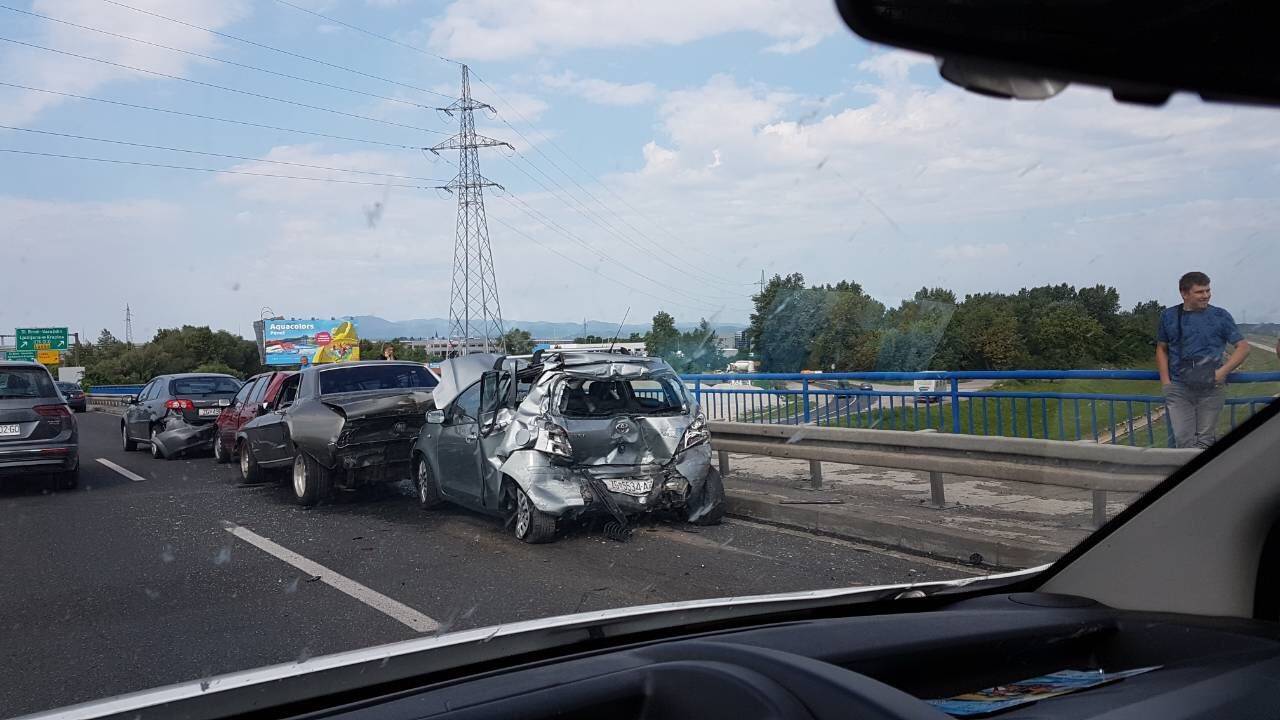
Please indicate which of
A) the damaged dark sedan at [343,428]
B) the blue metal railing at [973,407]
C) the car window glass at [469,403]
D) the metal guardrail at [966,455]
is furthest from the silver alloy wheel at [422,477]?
the blue metal railing at [973,407]

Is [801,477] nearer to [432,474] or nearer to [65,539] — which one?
[432,474]

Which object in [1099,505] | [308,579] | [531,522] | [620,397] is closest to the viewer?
[1099,505]

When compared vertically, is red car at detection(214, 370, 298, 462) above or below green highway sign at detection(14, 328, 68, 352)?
below

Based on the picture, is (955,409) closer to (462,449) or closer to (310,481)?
(462,449)

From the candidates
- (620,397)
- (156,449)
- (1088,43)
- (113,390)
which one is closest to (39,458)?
(156,449)

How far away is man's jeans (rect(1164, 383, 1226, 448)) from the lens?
303cm

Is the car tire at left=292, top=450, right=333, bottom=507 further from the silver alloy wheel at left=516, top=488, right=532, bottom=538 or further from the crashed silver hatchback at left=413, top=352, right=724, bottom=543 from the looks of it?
the silver alloy wheel at left=516, top=488, right=532, bottom=538

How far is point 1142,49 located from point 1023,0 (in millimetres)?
346

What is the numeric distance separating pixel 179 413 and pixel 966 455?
1648 centimetres

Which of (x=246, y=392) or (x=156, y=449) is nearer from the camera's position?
(x=246, y=392)

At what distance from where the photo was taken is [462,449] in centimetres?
812

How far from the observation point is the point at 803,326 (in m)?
5.57

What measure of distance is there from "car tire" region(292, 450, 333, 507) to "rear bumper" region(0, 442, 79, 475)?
4.36 meters

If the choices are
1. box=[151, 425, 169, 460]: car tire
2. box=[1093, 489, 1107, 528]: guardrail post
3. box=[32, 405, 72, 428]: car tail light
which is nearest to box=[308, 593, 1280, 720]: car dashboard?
box=[1093, 489, 1107, 528]: guardrail post
